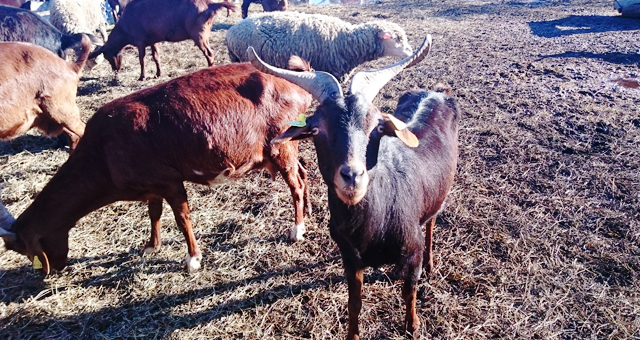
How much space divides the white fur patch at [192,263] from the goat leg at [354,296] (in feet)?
6.13

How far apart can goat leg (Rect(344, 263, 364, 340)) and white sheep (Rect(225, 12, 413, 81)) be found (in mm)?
5818

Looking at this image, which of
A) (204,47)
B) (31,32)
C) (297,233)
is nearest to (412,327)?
(297,233)

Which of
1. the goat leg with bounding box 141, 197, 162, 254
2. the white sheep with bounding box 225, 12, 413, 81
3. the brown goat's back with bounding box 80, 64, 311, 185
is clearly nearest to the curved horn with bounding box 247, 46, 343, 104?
the brown goat's back with bounding box 80, 64, 311, 185

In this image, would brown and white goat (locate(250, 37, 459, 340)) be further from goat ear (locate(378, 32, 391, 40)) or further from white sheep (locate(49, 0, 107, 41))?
white sheep (locate(49, 0, 107, 41))

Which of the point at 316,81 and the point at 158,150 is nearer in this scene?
the point at 316,81

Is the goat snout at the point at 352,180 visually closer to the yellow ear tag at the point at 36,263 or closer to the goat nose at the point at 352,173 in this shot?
the goat nose at the point at 352,173

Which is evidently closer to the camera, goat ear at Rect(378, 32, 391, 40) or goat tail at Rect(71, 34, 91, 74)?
goat tail at Rect(71, 34, 91, 74)

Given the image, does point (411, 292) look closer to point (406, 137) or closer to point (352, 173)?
point (406, 137)

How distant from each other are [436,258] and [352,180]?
243 centimetres

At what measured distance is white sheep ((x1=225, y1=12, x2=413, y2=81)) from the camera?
795cm

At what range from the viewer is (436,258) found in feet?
13.3

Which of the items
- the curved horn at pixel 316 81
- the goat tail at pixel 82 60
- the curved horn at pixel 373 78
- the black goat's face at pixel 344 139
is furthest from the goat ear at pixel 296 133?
the goat tail at pixel 82 60

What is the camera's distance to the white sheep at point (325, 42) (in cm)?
795

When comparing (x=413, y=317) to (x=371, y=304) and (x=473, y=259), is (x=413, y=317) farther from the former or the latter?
(x=473, y=259)
